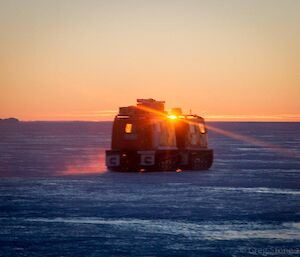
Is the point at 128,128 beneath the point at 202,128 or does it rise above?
beneath

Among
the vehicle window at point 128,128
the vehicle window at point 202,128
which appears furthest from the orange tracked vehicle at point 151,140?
the vehicle window at point 202,128

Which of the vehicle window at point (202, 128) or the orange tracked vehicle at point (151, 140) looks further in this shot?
the vehicle window at point (202, 128)

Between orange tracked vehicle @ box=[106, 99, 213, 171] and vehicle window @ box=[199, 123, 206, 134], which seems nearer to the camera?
orange tracked vehicle @ box=[106, 99, 213, 171]

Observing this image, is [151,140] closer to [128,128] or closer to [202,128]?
[128,128]

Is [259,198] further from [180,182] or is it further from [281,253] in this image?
[281,253]

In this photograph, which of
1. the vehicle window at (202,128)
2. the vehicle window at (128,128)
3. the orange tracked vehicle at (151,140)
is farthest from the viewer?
the vehicle window at (202,128)

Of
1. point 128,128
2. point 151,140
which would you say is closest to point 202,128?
point 151,140

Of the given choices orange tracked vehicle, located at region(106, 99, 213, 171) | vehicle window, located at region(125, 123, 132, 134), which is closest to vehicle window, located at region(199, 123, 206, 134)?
orange tracked vehicle, located at region(106, 99, 213, 171)

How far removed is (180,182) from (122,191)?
5532 mm

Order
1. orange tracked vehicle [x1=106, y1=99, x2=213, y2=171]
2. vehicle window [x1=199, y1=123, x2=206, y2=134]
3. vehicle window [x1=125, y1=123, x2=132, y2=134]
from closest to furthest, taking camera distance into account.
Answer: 1. orange tracked vehicle [x1=106, y1=99, x2=213, y2=171]
2. vehicle window [x1=125, y1=123, x2=132, y2=134]
3. vehicle window [x1=199, y1=123, x2=206, y2=134]

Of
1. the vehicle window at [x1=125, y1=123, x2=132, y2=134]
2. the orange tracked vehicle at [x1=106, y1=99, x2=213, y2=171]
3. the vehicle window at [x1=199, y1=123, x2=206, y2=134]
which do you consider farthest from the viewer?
the vehicle window at [x1=199, y1=123, x2=206, y2=134]

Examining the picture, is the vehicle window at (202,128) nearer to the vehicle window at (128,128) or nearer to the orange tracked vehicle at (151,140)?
the orange tracked vehicle at (151,140)

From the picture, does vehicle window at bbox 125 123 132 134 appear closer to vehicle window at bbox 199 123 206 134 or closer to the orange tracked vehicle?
the orange tracked vehicle

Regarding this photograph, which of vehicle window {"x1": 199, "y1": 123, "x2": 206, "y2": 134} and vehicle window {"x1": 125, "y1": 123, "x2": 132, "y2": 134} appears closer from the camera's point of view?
vehicle window {"x1": 125, "y1": 123, "x2": 132, "y2": 134}
